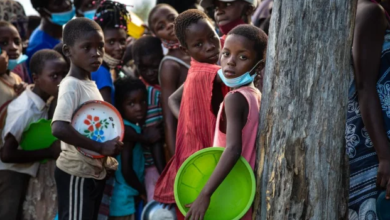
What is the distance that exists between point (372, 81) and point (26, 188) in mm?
3027

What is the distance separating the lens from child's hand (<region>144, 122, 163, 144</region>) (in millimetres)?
5195

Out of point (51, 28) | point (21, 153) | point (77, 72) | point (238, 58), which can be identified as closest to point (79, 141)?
point (77, 72)

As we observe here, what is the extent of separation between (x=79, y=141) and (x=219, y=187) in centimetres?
115

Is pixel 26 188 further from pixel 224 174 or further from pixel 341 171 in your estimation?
pixel 341 171

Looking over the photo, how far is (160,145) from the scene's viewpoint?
17.2ft

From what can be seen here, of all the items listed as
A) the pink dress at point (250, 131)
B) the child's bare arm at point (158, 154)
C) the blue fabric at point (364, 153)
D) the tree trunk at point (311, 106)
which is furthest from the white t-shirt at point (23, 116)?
the blue fabric at point (364, 153)

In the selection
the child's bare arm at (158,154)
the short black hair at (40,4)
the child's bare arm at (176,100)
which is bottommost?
the child's bare arm at (158,154)

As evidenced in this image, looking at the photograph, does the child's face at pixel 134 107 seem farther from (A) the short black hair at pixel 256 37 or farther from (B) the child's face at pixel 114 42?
(A) the short black hair at pixel 256 37

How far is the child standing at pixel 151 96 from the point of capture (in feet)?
17.2

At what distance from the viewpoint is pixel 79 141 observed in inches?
167

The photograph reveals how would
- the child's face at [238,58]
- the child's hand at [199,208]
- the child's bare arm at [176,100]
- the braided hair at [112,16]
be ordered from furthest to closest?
the braided hair at [112,16], the child's bare arm at [176,100], the child's face at [238,58], the child's hand at [199,208]

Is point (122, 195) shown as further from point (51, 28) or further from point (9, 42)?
point (51, 28)

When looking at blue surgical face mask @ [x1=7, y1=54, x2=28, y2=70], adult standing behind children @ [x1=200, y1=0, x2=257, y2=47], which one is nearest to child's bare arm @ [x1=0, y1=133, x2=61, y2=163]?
blue surgical face mask @ [x1=7, y1=54, x2=28, y2=70]

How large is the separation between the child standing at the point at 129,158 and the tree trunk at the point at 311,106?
2.10m
